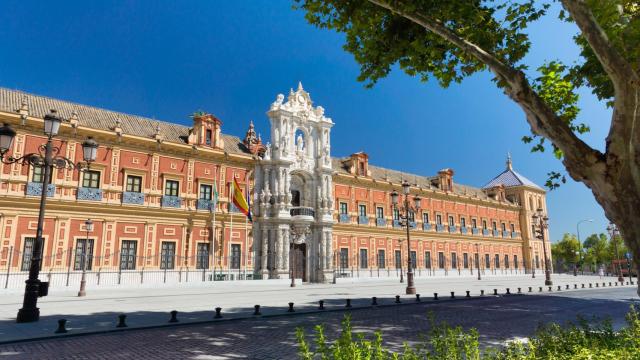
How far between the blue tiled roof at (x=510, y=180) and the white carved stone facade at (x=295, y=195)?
3549cm

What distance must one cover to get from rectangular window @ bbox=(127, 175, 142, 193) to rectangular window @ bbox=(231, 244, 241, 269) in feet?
23.9

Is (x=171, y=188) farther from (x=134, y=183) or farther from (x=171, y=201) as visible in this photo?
(x=134, y=183)

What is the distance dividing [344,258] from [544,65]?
25793 mm

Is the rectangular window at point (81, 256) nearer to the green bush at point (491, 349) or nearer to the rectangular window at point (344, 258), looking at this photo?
the rectangular window at point (344, 258)

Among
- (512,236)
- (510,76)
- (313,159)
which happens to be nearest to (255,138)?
(313,159)

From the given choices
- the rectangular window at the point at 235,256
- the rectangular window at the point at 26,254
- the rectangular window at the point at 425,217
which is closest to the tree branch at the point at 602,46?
the rectangular window at the point at 26,254

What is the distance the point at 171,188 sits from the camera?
2583cm

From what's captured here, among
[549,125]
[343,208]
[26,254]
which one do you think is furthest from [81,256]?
[549,125]

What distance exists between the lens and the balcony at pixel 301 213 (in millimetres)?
29812

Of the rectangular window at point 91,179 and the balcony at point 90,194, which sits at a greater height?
the rectangular window at point 91,179

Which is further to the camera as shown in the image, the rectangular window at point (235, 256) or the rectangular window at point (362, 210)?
the rectangular window at point (362, 210)

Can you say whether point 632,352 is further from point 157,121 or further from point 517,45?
point 157,121

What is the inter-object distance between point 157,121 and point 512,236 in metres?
46.0

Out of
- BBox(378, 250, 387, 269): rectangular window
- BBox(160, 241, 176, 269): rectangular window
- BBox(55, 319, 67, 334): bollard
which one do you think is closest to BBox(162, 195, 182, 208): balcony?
BBox(160, 241, 176, 269): rectangular window
